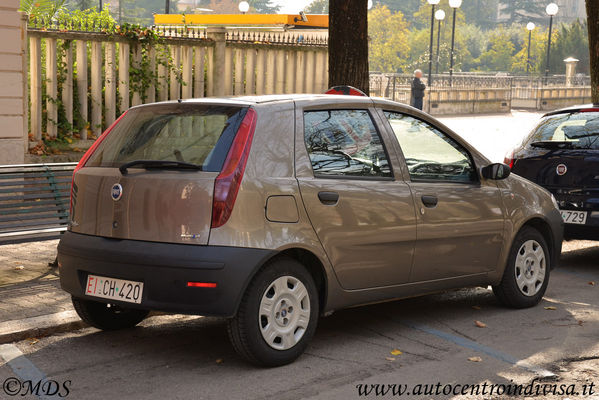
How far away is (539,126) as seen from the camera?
994 cm

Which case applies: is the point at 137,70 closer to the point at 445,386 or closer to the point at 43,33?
the point at 43,33

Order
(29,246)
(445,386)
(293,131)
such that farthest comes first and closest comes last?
(29,246)
(293,131)
(445,386)

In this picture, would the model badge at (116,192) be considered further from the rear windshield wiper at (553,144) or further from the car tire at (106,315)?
the rear windshield wiper at (553,144)

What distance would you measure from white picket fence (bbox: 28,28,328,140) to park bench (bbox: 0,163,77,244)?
3795 millimetres

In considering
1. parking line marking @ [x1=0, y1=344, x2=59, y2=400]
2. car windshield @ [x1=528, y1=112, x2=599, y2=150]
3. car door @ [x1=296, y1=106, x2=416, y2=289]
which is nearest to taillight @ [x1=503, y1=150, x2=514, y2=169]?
car windshield @ [x1=528, y1=112, x2=599, y2=150]

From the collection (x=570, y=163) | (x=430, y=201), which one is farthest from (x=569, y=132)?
(x=430, y=201)

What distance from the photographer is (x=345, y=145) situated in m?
6.20

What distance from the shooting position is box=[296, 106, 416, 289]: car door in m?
5.89

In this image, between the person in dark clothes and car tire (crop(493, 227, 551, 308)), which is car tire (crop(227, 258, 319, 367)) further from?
the person in dark clothes

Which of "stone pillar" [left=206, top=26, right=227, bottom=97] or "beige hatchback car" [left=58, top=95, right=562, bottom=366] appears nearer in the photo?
"beige hatchback car" [left=58, top=95, right=562, bottom=366]

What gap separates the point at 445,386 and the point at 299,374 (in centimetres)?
84

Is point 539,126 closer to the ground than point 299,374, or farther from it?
farther from it

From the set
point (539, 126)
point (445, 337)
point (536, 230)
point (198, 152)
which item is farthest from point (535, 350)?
point (539, 126)

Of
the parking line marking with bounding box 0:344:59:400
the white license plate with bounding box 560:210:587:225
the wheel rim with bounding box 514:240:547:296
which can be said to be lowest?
the parking line marking with bounding box 0:344:59:400
